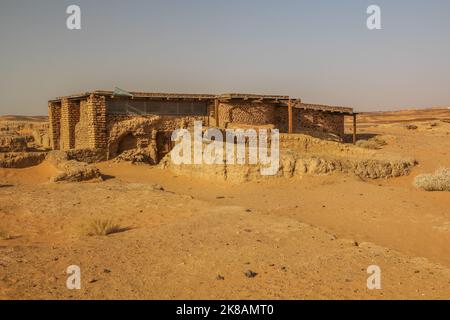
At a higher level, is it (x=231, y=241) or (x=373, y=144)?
(x=373, y=144)

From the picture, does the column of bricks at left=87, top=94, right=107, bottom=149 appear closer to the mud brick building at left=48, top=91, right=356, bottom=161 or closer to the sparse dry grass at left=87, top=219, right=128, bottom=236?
the mud brick building at left=48, top=91, right=356, bottom=161

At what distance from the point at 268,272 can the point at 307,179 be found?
7347 mm

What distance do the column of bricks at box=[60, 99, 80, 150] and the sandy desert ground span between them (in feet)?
24.3

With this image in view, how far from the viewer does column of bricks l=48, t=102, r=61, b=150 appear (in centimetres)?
2091

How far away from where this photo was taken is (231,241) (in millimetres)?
6324

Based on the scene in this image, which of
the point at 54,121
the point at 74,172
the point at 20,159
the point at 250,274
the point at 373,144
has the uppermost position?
the point at 54,121

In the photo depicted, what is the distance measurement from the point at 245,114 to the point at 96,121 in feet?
A: 25.5

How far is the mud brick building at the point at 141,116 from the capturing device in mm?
17609

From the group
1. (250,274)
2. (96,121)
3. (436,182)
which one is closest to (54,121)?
(96,121)

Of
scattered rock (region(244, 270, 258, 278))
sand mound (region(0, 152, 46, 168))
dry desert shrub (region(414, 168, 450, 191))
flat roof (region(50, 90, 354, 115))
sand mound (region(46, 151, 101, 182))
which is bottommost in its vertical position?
scattered rock (region(244, 270, 258, 278))

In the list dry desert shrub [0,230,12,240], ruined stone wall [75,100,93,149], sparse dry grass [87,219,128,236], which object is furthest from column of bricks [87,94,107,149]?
sparse dry grass [87,219,128,236]

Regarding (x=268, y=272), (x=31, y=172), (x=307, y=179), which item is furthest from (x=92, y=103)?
(x=268, y=272)

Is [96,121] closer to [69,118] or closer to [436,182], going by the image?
[69,118]
